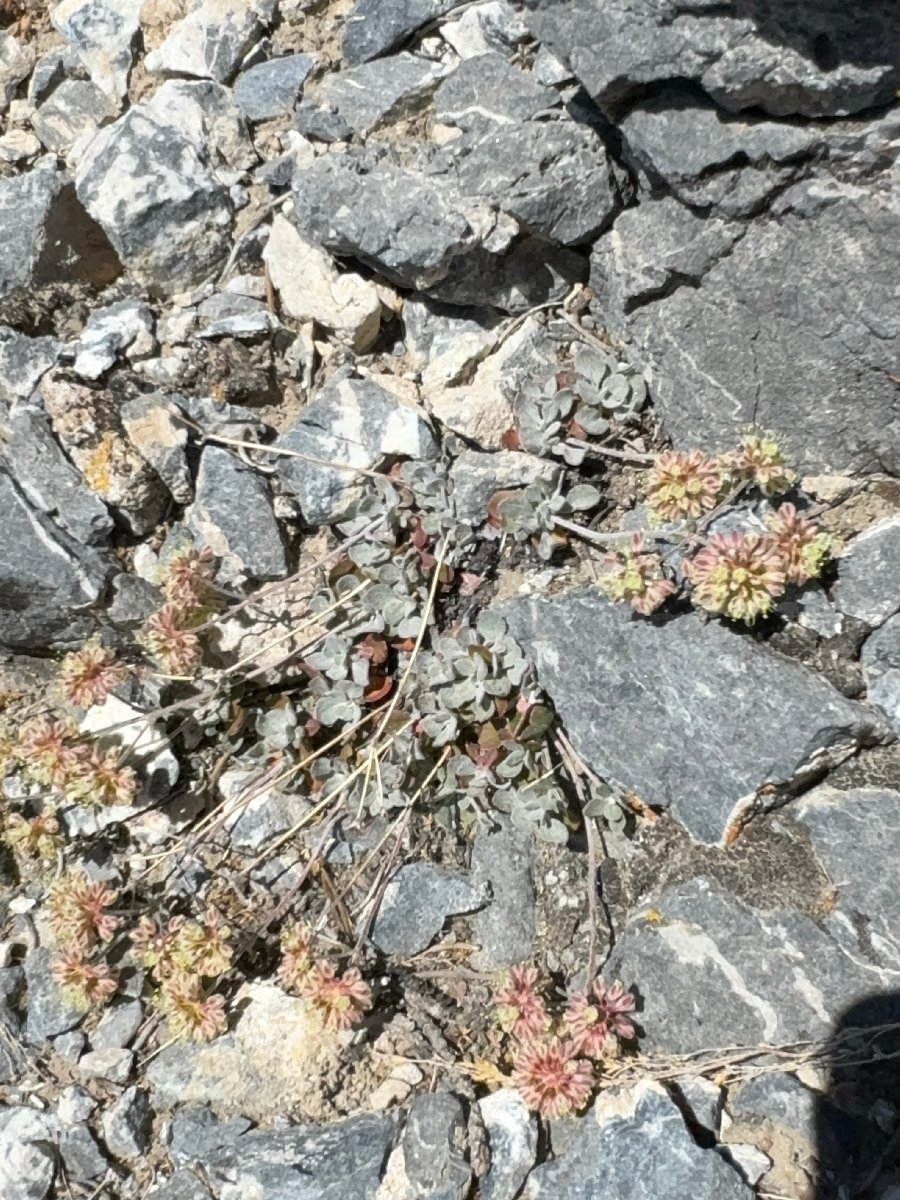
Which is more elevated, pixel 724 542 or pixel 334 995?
pixel 724 542

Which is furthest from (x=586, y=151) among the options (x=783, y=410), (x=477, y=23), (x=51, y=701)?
(x=51, y=701)

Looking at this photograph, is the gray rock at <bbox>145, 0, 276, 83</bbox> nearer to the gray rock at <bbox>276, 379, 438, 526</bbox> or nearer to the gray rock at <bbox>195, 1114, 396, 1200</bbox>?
the gray rock at <bbox>276, 379, 438, 526</bbox>

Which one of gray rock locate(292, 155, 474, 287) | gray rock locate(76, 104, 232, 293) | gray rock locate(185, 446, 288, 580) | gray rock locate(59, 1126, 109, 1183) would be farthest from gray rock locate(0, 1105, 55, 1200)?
gray rock locate(292, 155, 474, 287)

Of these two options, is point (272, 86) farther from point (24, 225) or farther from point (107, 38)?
point (24, 225)

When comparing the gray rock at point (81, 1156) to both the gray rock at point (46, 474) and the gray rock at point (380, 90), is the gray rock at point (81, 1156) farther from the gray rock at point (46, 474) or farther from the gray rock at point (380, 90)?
the gray rock at point (380, 90)

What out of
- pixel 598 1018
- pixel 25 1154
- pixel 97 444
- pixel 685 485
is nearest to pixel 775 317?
pixel 685 485

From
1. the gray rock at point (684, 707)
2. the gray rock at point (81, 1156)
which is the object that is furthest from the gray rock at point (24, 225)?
the gray rock at point (81, 1156)

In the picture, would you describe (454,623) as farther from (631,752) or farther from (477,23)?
(477,23)
